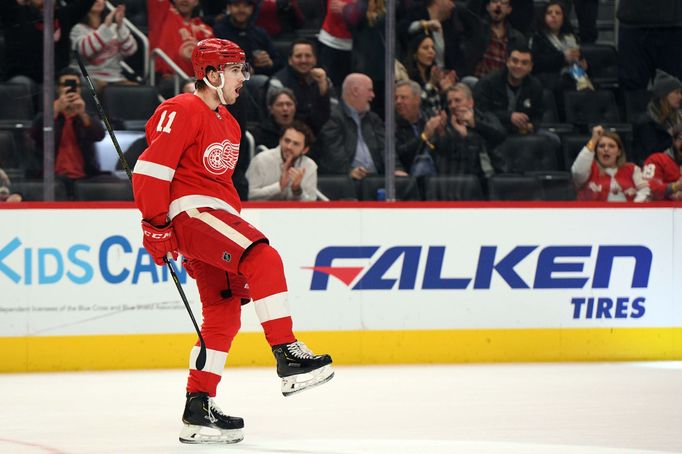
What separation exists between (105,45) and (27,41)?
1.54 ft

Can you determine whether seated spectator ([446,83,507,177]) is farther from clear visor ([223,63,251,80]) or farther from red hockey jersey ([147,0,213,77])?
clear visor ([223,63,251,80])

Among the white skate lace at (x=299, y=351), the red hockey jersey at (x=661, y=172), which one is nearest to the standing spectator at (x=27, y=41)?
the white skate lace at (x=299, y=351)

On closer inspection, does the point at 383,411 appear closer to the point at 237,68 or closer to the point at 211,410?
the point at 211,410

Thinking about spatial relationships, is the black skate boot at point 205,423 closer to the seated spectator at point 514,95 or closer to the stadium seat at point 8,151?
the stadium seat at point 8,151

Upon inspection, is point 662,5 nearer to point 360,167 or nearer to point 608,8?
point 608,8

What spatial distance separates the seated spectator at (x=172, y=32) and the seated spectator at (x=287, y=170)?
688 mm

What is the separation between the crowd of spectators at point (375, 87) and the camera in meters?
6.95

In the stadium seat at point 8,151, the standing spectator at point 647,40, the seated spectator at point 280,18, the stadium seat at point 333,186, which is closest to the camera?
the stadium seat at point 8,151

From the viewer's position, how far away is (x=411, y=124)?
721cm

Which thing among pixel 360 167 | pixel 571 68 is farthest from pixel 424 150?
pixel 571 68

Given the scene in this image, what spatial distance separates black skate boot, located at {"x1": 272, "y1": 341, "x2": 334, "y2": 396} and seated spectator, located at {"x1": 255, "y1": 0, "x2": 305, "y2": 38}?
3491 millimetres

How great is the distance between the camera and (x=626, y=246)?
24.0ft

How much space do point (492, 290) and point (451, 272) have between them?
0.83 ft

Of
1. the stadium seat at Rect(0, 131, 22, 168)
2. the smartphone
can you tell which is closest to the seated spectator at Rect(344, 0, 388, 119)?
the smartphone
